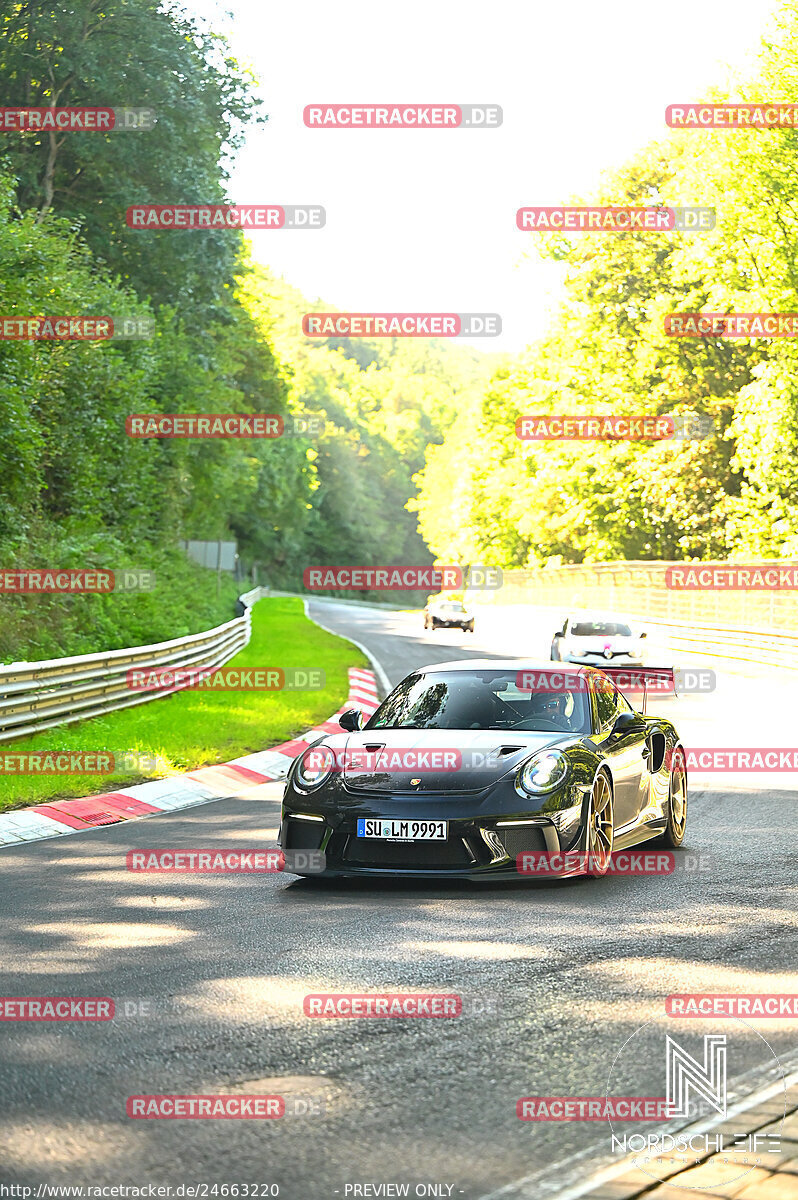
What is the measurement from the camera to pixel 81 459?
100ft

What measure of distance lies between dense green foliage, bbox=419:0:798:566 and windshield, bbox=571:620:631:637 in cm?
1521

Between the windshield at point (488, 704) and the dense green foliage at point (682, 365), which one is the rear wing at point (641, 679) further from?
the windshield at point (488, 704)

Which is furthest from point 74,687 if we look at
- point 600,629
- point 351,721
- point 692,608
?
point 692,608

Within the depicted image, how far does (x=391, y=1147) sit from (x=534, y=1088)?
0.74 m

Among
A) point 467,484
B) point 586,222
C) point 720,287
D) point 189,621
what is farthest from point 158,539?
point 467,484

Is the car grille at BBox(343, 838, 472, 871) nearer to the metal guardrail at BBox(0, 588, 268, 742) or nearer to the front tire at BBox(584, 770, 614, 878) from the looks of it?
the front tire at BBox(584, 770, 614, 878)

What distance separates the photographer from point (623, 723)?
10.0m

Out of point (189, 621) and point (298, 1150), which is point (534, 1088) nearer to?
point (298, 1150)

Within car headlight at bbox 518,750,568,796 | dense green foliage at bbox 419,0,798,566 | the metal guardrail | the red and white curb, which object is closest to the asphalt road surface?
car headlight at bbox 518,750,568,796

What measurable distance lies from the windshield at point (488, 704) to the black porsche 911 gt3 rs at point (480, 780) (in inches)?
0.4

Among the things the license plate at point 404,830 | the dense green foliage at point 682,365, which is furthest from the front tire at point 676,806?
the dense green foliage at point 682,365

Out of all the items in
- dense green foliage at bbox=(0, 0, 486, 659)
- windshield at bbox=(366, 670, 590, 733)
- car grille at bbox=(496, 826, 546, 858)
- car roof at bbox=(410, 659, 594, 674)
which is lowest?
car grille at bbox=(496, 826, 546, 858)

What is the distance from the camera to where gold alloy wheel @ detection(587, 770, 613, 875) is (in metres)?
8.91

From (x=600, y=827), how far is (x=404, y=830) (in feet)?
4.57
